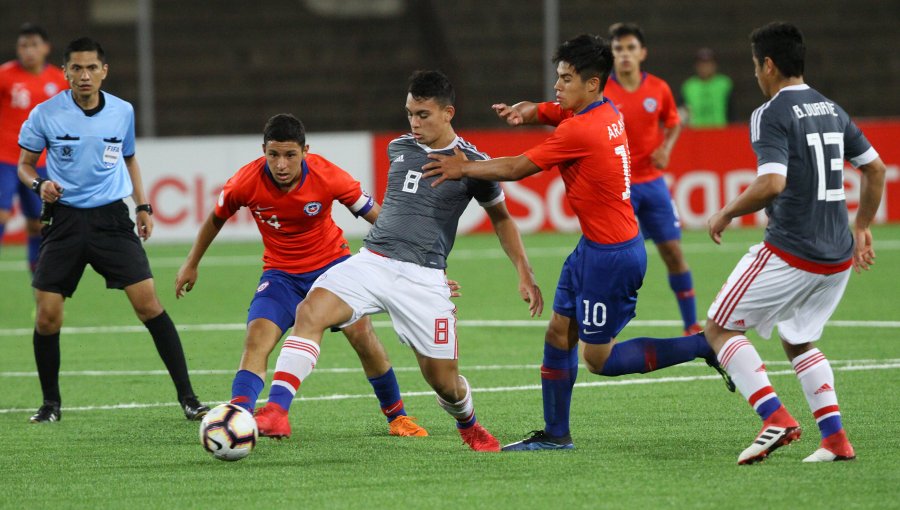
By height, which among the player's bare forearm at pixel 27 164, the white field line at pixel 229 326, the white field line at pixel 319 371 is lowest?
the white field line at pixel 229 326

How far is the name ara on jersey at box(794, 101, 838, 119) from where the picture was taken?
586 centimetres

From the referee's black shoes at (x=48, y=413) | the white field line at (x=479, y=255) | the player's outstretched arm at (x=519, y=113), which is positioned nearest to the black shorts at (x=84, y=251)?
the referee's black shoes at (x=48, y=413)

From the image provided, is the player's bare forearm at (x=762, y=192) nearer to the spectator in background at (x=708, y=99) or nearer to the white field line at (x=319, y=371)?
the white field line at (x=319, y=371)

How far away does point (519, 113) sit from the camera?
22.0 feet

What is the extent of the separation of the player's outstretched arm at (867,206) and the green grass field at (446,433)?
2.93 ft

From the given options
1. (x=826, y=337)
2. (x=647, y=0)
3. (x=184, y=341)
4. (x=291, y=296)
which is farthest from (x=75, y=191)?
(x=647, y=0)

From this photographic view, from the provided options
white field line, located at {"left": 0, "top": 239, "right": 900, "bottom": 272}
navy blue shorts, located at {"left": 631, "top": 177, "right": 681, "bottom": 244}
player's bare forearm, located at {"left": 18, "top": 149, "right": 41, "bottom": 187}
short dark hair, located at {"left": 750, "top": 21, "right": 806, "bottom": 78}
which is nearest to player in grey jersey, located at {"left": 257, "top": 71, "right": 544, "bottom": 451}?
short dark hair, located at {"left": 750, "top": 21, "right": 806, "bottom": 78}

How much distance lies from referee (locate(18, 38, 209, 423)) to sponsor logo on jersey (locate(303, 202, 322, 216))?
1331 mm

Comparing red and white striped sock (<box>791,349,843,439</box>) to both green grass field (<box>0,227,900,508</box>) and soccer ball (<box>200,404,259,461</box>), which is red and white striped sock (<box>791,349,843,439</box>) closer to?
green grass field (<box>0,227,900,508</box>)

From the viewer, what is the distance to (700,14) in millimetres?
24359

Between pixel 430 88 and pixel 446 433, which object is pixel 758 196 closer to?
pixel 430 88

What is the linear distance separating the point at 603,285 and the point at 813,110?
4.13ft

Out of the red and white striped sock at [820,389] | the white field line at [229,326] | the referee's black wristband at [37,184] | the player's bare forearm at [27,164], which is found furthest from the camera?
the white field line at [229,326]

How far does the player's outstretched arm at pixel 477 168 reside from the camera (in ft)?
20.1
